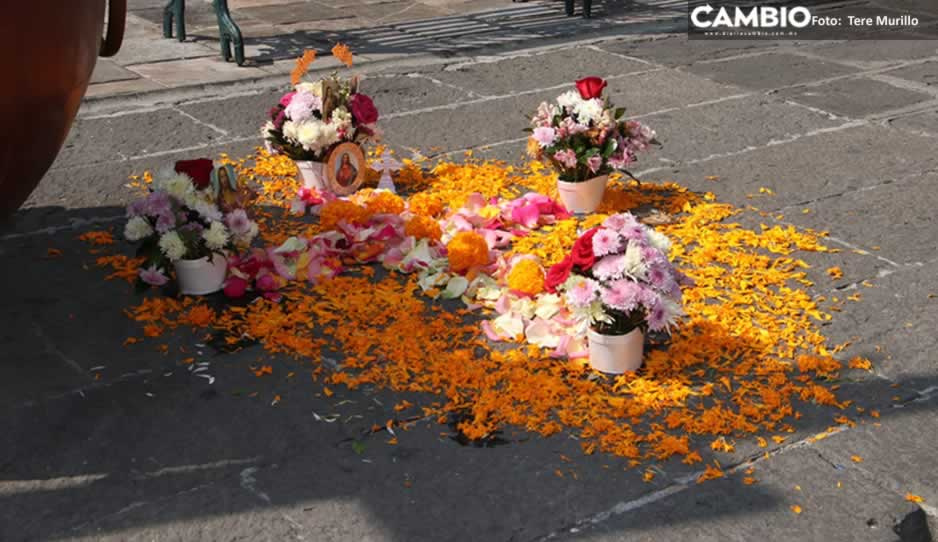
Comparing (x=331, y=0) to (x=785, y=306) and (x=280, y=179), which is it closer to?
(x=280, y=179)

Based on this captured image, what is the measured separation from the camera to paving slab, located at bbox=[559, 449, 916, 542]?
3.50 meters

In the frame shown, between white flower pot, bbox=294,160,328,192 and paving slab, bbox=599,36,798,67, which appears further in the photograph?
paving slab, bbox=599,36,798,67

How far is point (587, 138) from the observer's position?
580 centimetres

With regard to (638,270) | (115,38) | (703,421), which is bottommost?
(703,421)

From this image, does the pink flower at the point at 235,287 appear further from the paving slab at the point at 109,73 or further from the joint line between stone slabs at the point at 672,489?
the paving slab at the point at 109,73

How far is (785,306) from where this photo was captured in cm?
489

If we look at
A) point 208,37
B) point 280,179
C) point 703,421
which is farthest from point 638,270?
point 208,37

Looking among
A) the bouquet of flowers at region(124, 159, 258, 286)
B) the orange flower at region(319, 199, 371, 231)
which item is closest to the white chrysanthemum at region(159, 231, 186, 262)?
the bouquet of flowers at region(124, 159, 258, 286)

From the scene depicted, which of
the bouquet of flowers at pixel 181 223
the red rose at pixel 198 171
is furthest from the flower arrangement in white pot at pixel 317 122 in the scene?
the bouquet of flowers at pixel 181 223

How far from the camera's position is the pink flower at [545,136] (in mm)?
5789

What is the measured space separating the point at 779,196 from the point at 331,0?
5.71 meters

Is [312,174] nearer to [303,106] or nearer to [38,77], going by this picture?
[303,106]

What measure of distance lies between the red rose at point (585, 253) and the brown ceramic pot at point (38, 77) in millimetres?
1869

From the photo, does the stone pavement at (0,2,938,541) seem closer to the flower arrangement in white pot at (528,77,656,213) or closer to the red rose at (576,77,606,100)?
the flower arrangement in white pot at (528,77,656,213)
